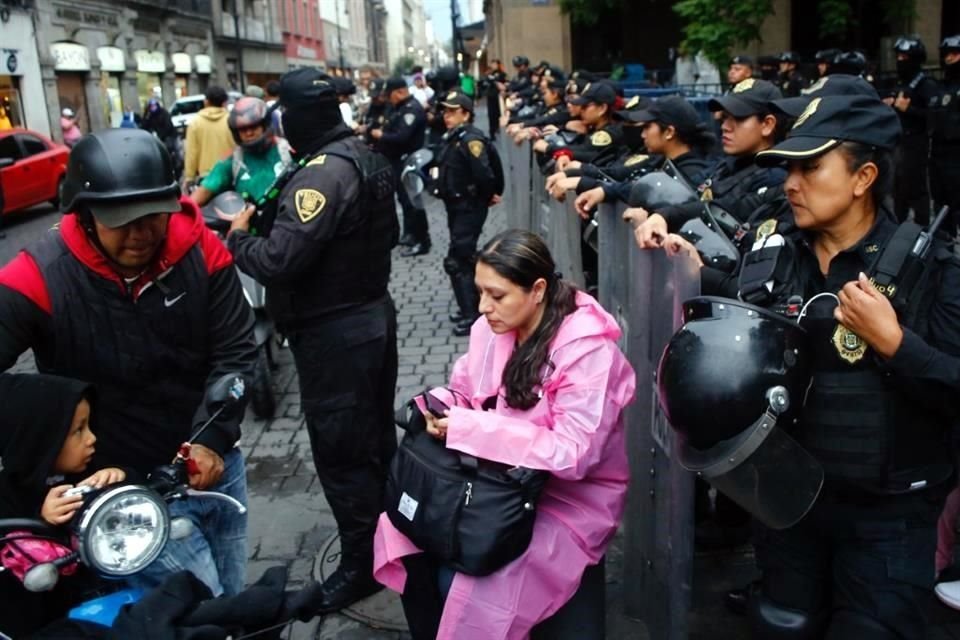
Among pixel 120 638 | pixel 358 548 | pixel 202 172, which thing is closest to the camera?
pixel 120 638

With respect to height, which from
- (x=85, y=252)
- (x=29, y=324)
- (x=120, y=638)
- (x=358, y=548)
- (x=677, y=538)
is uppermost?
(x=85, y=252)

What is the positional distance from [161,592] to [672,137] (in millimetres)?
3774

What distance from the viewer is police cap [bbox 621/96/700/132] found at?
4.79 m

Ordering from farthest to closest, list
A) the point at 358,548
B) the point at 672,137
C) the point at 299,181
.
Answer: the point at 672,137 < the point at 358,548 < the point at 299,181

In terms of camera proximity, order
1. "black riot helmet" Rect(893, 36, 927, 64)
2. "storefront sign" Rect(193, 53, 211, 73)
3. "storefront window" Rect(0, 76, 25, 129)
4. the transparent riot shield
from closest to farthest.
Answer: the transparent riot shield → "black riot helmet" Rect(893, 36, 927, 64) → "storefront window" Rect(0, 76, 25, 129) → "storefront sign" Rect(193, 53, 211, 73)

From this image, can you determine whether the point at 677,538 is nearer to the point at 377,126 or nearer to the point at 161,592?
the point at 161,592

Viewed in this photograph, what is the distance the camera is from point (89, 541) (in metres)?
1.97

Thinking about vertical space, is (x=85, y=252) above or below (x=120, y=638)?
above

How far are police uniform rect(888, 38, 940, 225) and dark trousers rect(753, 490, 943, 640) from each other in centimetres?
680

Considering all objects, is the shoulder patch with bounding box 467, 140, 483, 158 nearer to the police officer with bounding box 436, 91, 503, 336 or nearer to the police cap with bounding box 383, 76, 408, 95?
the police officer with bounding box 436, 91, 503, 336

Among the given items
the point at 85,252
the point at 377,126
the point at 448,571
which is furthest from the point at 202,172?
the point at 448,571

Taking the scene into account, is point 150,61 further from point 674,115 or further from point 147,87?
point 674,115

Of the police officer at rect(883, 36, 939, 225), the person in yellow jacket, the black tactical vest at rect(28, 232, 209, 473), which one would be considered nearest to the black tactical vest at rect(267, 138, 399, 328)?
the black tactical vest at rect(28, 232, 209, 473)

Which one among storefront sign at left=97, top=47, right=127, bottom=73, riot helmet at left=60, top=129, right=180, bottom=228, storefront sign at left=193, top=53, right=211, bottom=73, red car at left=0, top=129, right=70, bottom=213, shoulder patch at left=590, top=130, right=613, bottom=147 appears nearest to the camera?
riot helmet at left=60, top=129, right=180, bottom=228
